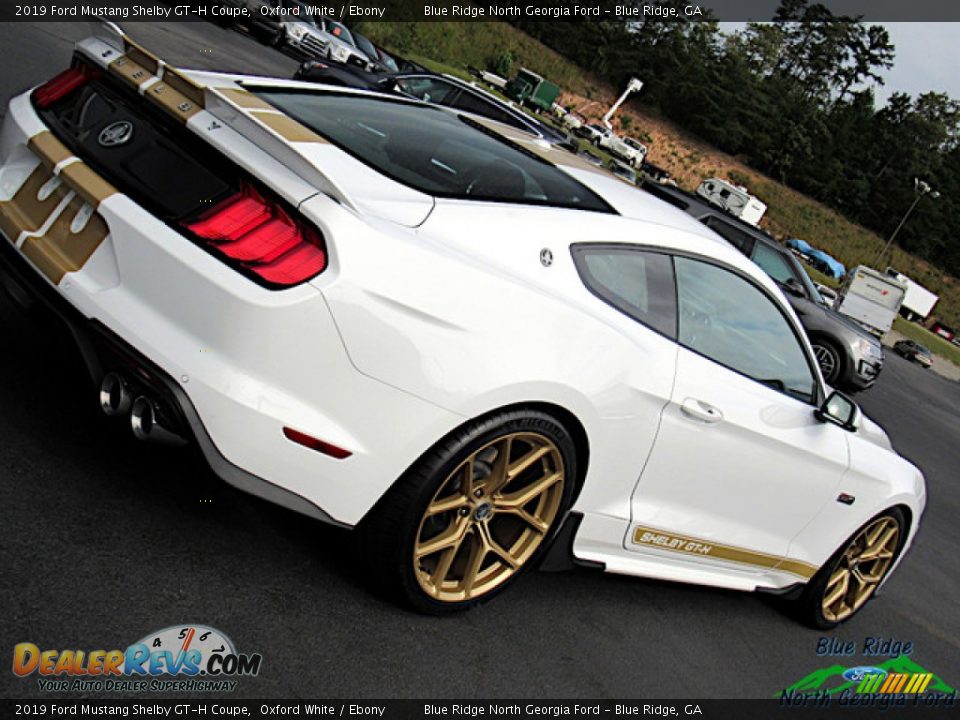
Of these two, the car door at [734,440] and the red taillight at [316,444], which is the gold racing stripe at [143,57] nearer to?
the red taillight at [316,444]

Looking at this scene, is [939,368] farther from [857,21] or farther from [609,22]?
[857,21]

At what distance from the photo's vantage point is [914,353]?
2930 centimetres

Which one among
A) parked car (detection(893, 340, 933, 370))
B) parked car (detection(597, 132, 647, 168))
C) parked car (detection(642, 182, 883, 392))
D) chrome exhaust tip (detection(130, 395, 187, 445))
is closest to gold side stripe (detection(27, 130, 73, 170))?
chrome exhaust tip (detection(130, 395, 187, 445))

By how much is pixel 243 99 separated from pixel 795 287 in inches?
410

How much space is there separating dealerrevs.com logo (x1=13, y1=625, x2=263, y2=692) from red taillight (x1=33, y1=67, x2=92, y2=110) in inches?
75.2

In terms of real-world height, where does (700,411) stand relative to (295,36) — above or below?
above

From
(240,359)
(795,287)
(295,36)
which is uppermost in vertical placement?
(795,287)

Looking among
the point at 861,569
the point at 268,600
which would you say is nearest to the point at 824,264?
the point at 861,569

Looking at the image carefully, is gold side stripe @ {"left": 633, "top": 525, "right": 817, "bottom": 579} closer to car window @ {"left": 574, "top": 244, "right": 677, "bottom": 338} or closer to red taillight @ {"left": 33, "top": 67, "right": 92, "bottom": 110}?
car window @ {"left": 574, "top": 244, "right": 677, "bottom": 338}

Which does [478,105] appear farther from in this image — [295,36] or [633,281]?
[633,281]

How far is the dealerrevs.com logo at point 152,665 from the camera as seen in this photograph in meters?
2.13

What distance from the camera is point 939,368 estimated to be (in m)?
30.9

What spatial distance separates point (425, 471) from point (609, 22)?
310 feet

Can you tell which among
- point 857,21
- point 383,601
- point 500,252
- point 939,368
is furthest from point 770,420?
point 857,21
